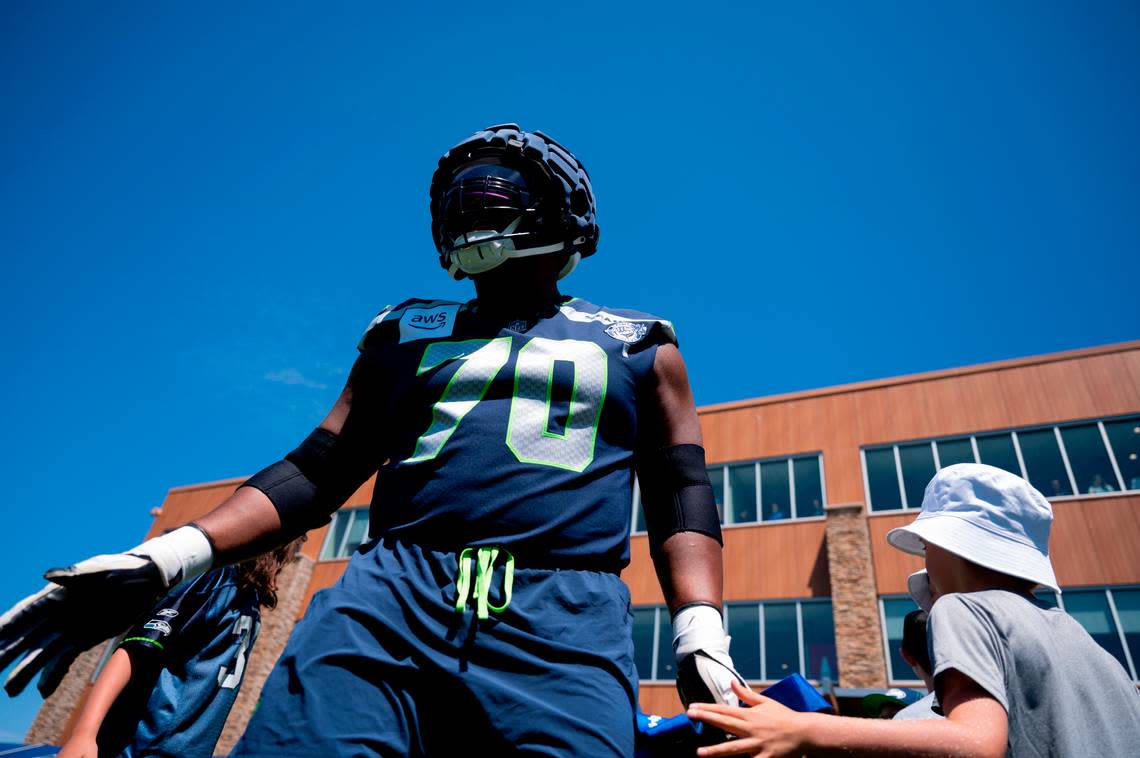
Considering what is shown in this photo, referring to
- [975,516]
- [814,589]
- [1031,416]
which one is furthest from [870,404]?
[975,516]

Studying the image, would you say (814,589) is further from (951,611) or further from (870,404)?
(951,611)

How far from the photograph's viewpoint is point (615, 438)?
190 centimetres

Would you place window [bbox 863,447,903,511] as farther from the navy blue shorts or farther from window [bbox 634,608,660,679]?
the navy blue shorts

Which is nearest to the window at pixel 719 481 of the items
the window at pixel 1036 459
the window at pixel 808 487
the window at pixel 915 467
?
the window at pixel 808 487

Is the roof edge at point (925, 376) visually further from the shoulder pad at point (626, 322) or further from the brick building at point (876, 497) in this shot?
the shoulder pad at point (626, 322)

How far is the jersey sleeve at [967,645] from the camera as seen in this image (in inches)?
66.1

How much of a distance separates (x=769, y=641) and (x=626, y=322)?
43.7 feet

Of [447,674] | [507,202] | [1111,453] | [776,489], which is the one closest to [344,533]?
[776,489]

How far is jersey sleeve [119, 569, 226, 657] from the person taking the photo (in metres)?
3.27

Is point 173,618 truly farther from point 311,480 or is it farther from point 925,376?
point 925,376

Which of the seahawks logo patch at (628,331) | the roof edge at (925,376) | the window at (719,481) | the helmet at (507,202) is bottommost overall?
the seahawks logo patch at (628,331)

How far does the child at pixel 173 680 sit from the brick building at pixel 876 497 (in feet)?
37.6

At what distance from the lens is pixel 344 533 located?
19844 millimetres

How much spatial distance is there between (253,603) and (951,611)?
3.53 metres
